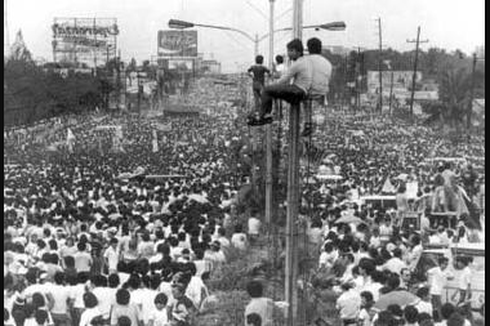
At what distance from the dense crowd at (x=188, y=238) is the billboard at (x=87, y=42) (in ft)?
139

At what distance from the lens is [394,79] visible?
79.8 metres

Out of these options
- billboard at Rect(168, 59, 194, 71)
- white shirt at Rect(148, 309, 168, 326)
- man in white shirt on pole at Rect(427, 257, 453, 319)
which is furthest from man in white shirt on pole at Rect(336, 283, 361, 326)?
billboard at Rect(168, 59, 194, 71)

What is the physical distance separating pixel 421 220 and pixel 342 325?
23.1ft

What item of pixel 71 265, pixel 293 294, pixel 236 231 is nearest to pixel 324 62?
pixel 293 294

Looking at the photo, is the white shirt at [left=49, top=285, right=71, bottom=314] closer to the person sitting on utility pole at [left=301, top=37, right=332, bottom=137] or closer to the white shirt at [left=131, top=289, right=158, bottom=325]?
the white shirt at [left=131, top=289, right=158, bottom=325]

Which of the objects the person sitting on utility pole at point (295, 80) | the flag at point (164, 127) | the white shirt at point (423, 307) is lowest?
the white shirt at point (423, 307)

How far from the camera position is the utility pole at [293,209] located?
8922mm

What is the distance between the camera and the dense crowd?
10.1m

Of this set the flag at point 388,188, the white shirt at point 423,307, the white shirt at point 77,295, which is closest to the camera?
the white shirt at point 423,307

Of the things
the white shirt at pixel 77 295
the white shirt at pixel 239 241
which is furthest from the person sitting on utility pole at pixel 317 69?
the white shirt at pixel 239 241

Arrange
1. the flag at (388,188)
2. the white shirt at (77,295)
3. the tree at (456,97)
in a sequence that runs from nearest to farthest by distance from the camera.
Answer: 1. the white shirt at (77,295)
2. the flag at (388,188)
3. the tree at (456,97)

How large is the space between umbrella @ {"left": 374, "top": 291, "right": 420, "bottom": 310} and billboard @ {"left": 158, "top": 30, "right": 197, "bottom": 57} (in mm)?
70670

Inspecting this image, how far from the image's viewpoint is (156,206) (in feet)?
66.7

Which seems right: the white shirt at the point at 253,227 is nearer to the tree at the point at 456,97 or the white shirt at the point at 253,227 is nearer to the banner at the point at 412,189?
the banner at the point at 412,189
